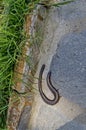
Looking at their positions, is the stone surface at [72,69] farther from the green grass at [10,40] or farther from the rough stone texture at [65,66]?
the green grass at [10,40]

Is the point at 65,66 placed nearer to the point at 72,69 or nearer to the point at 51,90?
the point at 72,69

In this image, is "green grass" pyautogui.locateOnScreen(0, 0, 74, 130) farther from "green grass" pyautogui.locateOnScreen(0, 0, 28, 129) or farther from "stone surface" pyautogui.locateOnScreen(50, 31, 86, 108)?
"stone surface" pyautogui.locateOnScreen(50, 31, 86, 108)

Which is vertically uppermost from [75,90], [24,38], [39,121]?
[24,38]

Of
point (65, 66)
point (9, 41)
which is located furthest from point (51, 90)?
point (9, 41)

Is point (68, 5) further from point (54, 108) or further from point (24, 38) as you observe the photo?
point (54, 108)

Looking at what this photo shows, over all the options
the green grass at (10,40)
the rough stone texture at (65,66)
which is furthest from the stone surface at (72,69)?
the green grass at (10,40)

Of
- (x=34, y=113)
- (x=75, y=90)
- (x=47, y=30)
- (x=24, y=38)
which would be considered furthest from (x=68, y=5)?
(x=34, y=113)

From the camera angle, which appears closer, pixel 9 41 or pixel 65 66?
pixel 65 66
